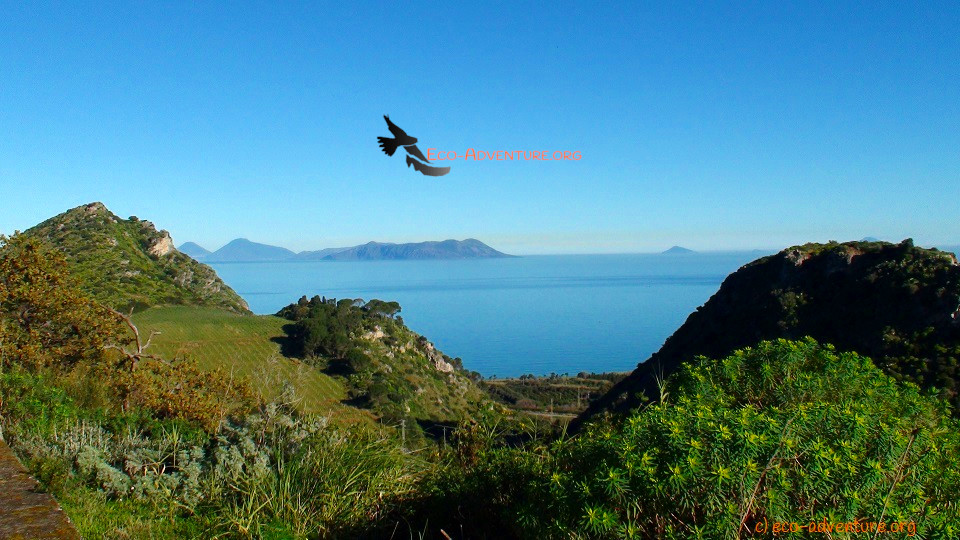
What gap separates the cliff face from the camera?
23297 millimetres

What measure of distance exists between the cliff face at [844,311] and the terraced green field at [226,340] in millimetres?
16265

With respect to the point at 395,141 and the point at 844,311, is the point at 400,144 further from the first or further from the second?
the point at 844,311

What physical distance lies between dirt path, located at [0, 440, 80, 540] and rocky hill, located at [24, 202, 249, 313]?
150ft

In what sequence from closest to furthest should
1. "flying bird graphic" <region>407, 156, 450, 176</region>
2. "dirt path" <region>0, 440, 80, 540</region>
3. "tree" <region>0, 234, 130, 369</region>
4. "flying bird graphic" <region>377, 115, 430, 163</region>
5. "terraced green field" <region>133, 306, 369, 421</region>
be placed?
"dirt path" <region>0, 440, 80, 540</region> < "flying bird graphic" <region>377, 115, 430, 163</region> < "flying bird graphic" <region>407, 156, 450, 176</region> < "tree" <region>0, 234, 130, 369</region> < "terraced green field" <region>133, 306, 369, 421</region>

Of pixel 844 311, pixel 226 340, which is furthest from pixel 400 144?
pixel 226 340

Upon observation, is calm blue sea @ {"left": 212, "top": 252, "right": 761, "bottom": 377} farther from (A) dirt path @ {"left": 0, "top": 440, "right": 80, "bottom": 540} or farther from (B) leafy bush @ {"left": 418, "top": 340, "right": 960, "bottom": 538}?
(B) leafy bush @ {"left": 418, "top": 340, "right": 960, "bottom": 538}

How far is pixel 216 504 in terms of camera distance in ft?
14.5

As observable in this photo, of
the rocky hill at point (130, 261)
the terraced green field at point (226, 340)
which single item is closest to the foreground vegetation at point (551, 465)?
the terraced green field at point (226, 340)

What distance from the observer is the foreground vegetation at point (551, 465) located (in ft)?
9.37

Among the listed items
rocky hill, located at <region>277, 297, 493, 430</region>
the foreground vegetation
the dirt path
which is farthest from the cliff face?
the dirt path

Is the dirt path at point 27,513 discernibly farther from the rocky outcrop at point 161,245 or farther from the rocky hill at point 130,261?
the rocky outcrop at point 161,245

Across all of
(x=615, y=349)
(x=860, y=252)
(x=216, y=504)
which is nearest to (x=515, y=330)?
(x=615, y=349)

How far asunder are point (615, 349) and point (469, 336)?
932 inches

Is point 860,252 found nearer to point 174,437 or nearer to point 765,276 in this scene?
point 765,276
